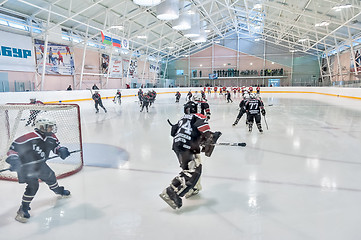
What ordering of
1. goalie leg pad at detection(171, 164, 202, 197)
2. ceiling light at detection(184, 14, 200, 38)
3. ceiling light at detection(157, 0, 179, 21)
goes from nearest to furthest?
goalie leg pad at detection(171, 164, 202, 197), ceiling light at detection(157, 0, 179, 21), ceiling light at detection(184, 14, 200, 38)

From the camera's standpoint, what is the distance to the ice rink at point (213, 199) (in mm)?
2049

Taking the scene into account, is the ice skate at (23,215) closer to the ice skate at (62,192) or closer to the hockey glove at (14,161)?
the ice skate at (62,192)

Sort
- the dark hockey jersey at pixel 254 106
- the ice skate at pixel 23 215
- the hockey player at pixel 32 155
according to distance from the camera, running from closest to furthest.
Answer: the hockey player at pixel 32 155 < the ice skate at pixel 23 215 < the dark hockey jersey at pixel 254 106

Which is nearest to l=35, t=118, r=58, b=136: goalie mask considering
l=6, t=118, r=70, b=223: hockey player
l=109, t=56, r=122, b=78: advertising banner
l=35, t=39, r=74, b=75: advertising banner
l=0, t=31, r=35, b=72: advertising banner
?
l=6, t=118, r=70, b=223: hockey player

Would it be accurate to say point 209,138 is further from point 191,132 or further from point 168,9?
point 168,9

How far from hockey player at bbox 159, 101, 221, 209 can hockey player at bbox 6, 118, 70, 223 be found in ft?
3.62

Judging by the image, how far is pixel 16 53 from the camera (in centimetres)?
1302

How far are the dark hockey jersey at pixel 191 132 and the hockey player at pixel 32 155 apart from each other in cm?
112

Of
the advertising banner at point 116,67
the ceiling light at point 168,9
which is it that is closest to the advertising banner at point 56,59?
the advertising banner at point 116,67

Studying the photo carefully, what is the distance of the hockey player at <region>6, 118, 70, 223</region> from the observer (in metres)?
2.11

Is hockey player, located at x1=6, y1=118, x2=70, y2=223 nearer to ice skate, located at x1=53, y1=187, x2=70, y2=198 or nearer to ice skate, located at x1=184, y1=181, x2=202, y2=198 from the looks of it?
ice skate, located at x1=53, y1=187, x2=70, y2=198

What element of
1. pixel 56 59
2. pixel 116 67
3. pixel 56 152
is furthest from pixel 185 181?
pixel 116 67

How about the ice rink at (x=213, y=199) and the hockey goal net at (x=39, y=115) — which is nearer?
the ice rink at (x=213, y=199)

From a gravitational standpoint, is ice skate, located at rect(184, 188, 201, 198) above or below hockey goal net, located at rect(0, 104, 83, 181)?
below
